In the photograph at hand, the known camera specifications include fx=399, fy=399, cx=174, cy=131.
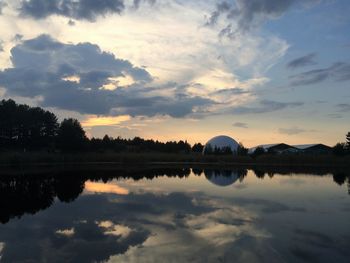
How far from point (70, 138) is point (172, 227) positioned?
5802cm

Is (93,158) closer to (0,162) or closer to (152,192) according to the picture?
(0,162)

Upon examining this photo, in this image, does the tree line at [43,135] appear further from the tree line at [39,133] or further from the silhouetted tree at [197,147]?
the silhouetted tree at [197,147]

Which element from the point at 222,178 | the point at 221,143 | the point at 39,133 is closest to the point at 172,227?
the point at 222,178

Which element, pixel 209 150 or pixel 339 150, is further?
pixel 209 150

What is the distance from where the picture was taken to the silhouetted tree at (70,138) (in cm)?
6894

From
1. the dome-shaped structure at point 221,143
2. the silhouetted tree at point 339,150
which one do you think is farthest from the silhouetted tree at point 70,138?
the silhouetted tree at point 339,150

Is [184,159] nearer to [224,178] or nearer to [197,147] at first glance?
[224,178]

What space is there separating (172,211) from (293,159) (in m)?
47.5

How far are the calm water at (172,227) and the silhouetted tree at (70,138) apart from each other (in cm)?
4593

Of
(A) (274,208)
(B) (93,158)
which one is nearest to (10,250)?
(A) (274,208)

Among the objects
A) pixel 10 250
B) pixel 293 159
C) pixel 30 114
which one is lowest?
pixel 10 250

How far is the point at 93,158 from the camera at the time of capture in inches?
2416

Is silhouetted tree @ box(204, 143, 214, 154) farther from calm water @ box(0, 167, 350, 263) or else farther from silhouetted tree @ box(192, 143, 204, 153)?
calm water @ box(0, 167, 350, 263)

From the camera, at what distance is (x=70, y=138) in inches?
2712
